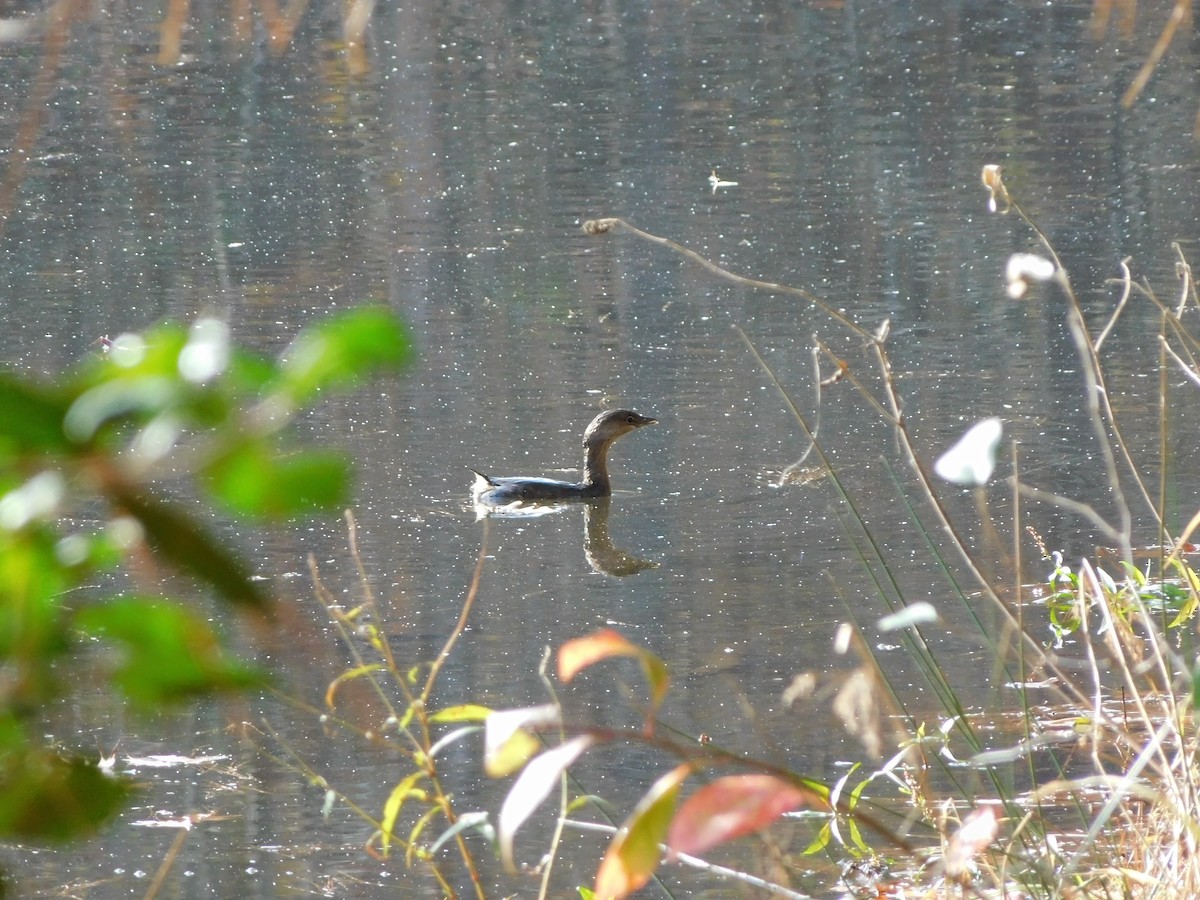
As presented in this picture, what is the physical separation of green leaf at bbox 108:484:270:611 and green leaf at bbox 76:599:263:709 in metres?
0.03

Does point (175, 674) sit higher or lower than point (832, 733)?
higher

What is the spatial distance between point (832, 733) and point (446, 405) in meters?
3.56

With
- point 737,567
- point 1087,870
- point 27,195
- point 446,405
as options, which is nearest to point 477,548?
point 737,567

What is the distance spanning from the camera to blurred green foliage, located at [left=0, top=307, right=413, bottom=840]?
0.78 metres

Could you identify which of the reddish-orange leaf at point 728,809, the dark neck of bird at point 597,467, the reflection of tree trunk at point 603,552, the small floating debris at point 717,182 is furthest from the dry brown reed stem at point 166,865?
the small floating debris at point 717,182

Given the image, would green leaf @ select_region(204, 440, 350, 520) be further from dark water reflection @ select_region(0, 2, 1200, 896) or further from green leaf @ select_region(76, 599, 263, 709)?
dark water reflection @ select_region(0, 2, 1200, 896)

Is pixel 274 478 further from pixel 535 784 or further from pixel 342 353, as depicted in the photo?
pixel 535 784

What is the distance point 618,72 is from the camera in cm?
1745

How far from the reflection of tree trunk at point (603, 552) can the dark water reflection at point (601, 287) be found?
51 mm

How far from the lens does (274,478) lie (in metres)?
0.79

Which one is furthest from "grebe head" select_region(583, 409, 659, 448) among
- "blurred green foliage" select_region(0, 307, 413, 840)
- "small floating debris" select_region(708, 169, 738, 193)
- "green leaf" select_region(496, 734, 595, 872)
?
"blurred green foliage" select_region(0, 307, 413, 840)

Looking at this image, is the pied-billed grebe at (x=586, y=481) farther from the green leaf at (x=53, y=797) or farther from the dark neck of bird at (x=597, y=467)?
the green leaf at (x=53, y=797)

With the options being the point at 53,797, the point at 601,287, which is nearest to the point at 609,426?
the point at 601,287

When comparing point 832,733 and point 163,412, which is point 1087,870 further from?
point 163,412
